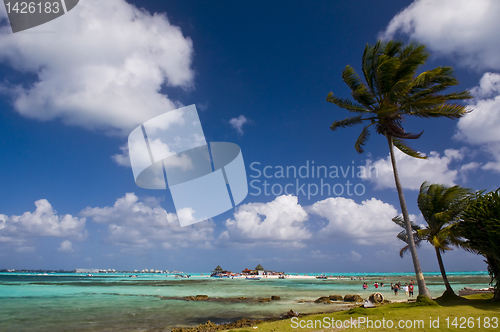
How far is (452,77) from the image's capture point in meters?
11.0

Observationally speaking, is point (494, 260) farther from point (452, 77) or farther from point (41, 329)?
point (41, 329)

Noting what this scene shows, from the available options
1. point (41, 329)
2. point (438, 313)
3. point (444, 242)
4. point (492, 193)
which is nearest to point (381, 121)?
point (492, 193)

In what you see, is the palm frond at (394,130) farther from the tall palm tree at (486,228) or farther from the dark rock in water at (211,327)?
the dark rock in water at (211,327)

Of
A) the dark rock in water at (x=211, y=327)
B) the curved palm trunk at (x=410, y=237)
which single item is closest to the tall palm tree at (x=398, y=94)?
the curved palm trunk at (x=410, y=237)

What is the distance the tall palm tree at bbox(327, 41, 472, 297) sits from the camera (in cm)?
1083

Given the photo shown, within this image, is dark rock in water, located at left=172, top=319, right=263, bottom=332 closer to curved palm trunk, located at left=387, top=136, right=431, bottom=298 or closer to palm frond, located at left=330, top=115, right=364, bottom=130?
curved palm trunk, located at left=387, top=136, right=431, bottom=298

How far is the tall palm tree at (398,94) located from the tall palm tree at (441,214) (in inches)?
65.9

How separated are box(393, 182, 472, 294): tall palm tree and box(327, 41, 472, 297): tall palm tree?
167 centimetres

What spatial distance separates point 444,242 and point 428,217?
1.47 m

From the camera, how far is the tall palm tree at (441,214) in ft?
36.8

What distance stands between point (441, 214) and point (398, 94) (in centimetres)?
544

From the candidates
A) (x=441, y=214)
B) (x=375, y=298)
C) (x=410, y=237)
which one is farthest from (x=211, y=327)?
(x=441, y=214)

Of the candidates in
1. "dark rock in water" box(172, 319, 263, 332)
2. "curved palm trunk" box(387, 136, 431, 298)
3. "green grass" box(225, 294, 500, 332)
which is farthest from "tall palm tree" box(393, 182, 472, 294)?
"dark rock in water" box(172, 319, 263, 332)

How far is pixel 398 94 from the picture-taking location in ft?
36.4
